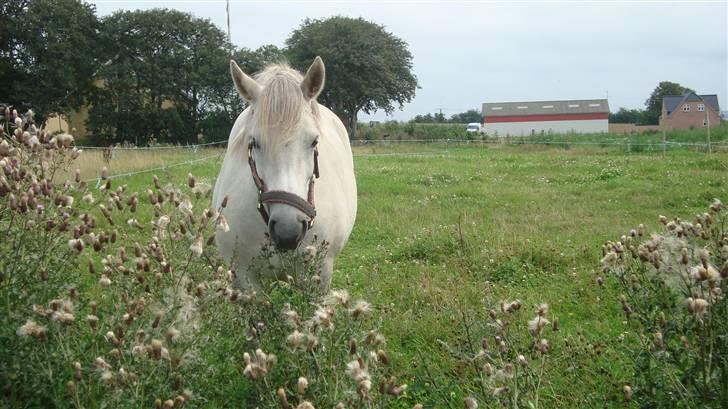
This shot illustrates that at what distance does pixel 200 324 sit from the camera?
2.26 metres

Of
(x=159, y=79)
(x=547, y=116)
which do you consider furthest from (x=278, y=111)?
(x=547, y=116)

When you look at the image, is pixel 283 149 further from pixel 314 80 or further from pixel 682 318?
pixel 682 318

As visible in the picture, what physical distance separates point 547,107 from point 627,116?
64.4 feet

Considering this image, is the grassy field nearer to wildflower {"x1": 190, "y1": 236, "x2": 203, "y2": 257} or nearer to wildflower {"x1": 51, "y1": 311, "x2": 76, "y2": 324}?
wildflower {"x1": 190, "y1": 236, "x2": 203, "y2": 257}

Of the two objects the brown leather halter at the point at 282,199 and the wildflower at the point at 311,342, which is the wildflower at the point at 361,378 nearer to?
the wildflower at the point at 311,342

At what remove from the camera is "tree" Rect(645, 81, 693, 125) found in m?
87.4

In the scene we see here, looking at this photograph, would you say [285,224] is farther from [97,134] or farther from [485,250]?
[97,134]

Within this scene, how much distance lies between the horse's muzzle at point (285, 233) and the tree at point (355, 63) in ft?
153

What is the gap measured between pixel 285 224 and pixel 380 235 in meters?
5.26

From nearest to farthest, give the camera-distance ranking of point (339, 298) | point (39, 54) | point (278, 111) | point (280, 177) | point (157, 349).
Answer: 1. point (157, 349)
2. point (339, 298)
3. point (280, 177)
4. point (278, 111)
5. point (39, 54)

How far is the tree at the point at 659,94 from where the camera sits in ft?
287

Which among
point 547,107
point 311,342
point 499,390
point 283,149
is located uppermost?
point 547,107

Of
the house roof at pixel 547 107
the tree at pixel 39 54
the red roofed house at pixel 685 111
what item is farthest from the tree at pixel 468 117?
the tree at pixel 39 54

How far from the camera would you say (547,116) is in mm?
84438
